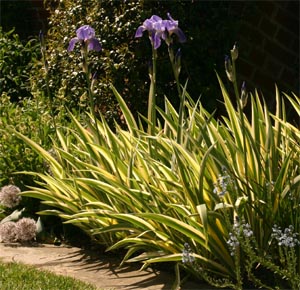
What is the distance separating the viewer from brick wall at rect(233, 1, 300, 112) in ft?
28.8

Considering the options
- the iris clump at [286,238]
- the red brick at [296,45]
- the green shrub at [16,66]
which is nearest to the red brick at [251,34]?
the red brick at [296,45]

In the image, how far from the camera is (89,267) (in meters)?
5.17

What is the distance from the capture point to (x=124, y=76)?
7516 millimetres

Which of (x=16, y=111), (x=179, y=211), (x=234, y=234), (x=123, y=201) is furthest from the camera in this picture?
(x=16, y=111)

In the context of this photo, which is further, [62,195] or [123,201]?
[62,195]

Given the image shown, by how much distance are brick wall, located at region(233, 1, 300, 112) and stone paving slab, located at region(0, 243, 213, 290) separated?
3887 millimetres

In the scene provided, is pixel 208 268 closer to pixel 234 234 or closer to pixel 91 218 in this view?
pixel 234 234

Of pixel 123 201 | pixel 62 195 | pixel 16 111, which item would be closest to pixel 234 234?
pixel 123 201

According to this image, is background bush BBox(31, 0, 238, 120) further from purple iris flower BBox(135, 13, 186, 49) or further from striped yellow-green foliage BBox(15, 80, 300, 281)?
purple iris flower BBox(135, 13, 186, 49)

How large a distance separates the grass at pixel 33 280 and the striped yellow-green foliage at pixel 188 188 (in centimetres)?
37

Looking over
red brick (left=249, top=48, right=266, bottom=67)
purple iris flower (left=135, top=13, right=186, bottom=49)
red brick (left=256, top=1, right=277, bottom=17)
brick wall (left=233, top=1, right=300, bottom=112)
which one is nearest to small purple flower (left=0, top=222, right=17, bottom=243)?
purple iris flower (left=135, top=13, right=186, bottom=49)

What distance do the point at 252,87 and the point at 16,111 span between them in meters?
3.00

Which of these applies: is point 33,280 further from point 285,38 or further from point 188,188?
point 285,38

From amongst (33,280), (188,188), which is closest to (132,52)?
(188,188)
